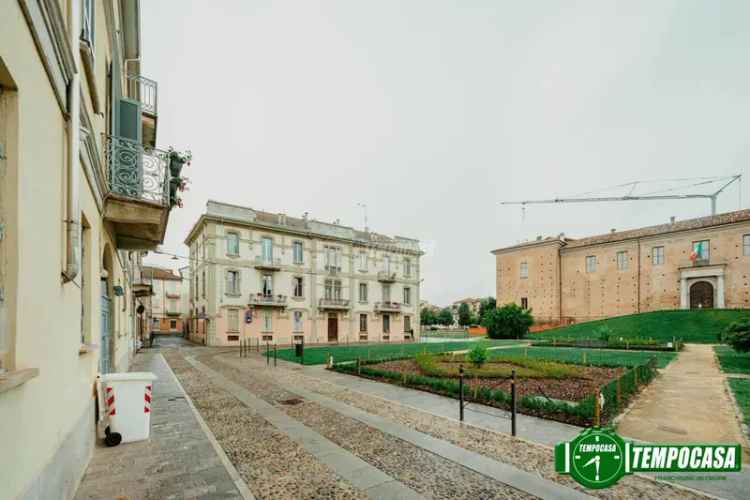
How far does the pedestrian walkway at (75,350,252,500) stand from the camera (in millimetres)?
4309

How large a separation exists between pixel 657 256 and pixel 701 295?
A: 5.20 m

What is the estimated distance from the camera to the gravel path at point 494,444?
4371 millimetres

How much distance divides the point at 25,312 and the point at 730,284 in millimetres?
47832

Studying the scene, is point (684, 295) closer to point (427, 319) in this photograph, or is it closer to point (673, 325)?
point (673, 325)

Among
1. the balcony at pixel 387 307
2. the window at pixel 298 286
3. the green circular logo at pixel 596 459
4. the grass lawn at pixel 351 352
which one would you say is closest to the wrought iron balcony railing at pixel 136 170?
the green circular logo at pixel 596 459

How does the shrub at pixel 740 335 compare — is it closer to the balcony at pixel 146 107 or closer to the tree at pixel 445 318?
the balcony at pixel 146 107

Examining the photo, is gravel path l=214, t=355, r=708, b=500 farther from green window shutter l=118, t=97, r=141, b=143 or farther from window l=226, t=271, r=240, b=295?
window l=226, t=271, r=240, b=295

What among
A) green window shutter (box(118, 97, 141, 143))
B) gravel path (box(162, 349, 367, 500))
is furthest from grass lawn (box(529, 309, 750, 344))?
green window shutter (box(118, 97, 141, 143))

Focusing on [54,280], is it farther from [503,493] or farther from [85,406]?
[503,493]

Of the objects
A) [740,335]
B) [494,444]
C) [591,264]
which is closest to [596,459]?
[494,444]

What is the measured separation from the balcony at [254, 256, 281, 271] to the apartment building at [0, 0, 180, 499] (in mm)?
23827

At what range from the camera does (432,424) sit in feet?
23.0

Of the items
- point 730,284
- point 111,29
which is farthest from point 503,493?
point 730,284

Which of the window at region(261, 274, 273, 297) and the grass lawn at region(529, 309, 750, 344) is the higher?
the window at region(261, 274, 273, 297)
